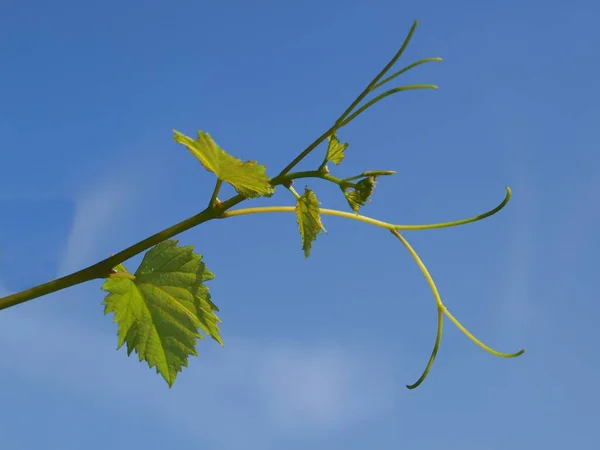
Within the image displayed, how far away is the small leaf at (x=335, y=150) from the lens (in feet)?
4.05

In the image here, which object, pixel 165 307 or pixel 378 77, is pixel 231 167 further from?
pixel 165 307

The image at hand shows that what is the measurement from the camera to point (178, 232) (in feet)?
4.00

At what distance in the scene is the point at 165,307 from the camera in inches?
62.9

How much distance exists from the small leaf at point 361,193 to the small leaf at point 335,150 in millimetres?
59

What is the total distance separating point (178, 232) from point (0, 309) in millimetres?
327

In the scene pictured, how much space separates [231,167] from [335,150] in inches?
7.2

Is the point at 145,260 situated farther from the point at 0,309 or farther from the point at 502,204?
the point at 502,204

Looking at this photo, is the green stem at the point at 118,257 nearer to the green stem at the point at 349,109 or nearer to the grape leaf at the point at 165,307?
the green stem at the point at 349,109

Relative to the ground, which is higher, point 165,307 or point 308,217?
point 165,307

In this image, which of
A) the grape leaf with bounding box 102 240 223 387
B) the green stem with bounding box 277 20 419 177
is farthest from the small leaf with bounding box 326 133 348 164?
the grape leaf with bounding box 102 240 223 387

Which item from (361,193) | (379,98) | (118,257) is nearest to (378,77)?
(379,98)

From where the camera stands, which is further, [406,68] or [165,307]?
[165,307]

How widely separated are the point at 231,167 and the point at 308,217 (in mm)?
165

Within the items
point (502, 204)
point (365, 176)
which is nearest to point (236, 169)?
point (365, 176)
